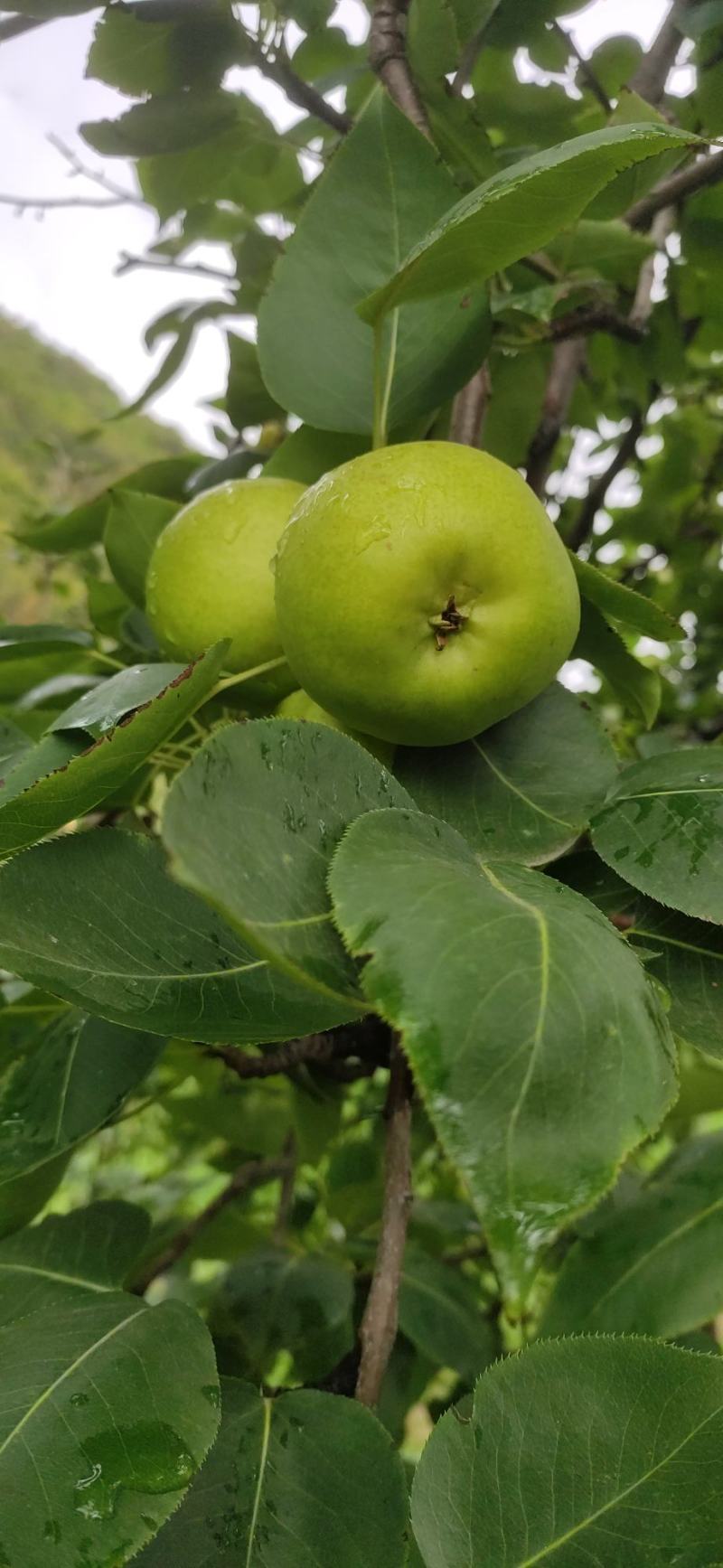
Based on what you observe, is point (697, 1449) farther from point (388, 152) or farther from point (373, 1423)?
point (388, 152)

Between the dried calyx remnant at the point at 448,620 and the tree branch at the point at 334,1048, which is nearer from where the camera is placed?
the dried calyx remnant at the point at 448,620

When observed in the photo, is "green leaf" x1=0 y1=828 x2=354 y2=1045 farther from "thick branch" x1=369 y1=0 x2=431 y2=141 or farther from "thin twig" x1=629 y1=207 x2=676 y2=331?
"thin twig" x1=629 y1=207 x2=676 y2=331

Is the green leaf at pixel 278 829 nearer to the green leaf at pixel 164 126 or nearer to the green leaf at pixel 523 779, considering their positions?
the green leaf at pixel 523 779

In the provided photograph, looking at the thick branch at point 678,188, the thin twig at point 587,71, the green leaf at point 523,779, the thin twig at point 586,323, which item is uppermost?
the thin twig at point 587,71

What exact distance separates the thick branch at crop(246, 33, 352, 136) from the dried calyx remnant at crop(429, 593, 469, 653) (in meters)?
0.49

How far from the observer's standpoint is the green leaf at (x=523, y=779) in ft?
1.64

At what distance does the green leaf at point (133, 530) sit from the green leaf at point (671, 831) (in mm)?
395

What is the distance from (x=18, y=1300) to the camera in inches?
22.9

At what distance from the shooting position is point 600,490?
1059 millimetres

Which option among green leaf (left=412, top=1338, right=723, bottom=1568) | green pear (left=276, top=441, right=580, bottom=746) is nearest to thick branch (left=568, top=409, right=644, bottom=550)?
green pear (left=276, top=441, right=580, bottom=746)

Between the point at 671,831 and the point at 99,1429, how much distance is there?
0.37 m

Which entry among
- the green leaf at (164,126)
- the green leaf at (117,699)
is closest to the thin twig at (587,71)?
the green leaf at (164,126)

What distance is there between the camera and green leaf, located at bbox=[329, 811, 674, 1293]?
278 mm

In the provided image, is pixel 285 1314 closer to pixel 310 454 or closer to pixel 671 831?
pixel 671 831
